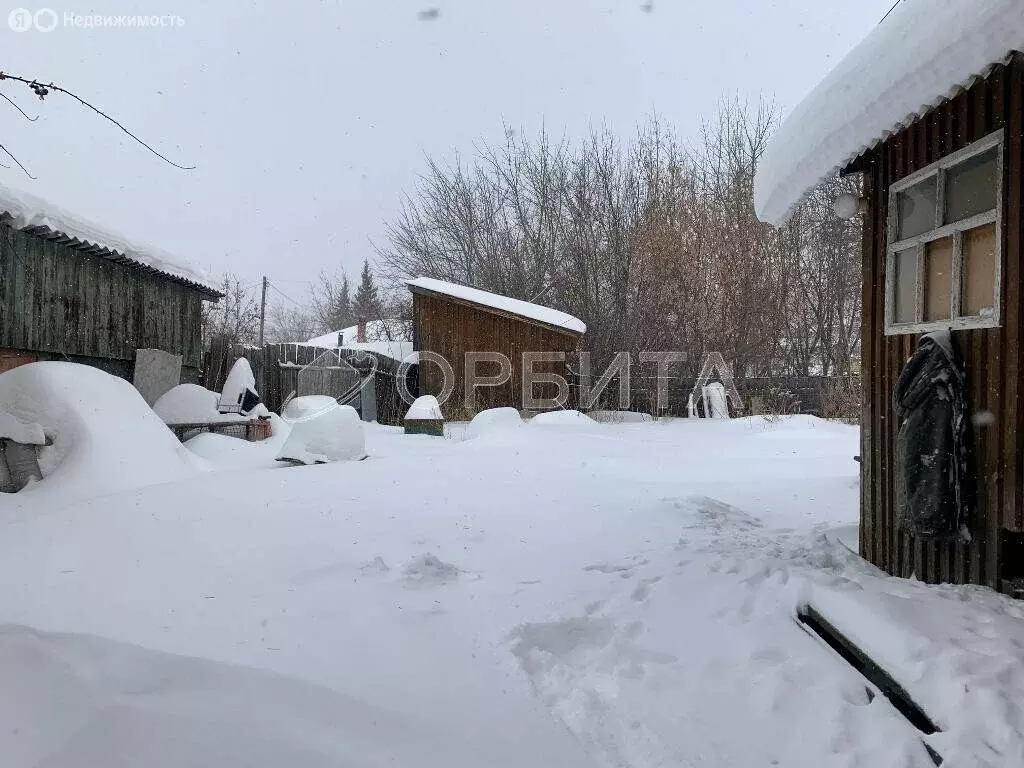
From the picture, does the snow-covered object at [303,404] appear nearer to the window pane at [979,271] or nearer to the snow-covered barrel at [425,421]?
the snow-covered barrel at [425,421]

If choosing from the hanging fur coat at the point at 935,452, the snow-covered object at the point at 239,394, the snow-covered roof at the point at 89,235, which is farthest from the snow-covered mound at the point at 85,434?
the hanging fur coat at the point at 935,452

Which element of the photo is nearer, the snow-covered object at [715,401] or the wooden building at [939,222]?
the wooden building at [939,222]

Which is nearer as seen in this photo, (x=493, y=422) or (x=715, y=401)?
(x=493, y=422)

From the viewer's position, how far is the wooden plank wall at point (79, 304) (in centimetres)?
786

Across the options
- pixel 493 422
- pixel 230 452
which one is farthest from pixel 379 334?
pixel 230 452

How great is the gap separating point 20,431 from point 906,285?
24.4 feet

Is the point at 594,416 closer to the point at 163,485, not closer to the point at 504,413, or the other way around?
the point at 504,413

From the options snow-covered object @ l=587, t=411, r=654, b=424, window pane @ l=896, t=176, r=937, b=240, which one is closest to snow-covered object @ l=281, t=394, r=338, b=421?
snow-covered object @ l=587, t=411, r=654, b=424

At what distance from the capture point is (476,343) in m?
14.6

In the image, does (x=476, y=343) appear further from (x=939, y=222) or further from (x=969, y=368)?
(x=969, y=368)

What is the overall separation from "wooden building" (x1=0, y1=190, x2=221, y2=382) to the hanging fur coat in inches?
323

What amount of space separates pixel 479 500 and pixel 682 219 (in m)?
16.2

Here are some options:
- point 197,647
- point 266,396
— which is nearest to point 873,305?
point 197,647

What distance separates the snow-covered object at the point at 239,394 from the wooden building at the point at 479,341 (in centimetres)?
404
